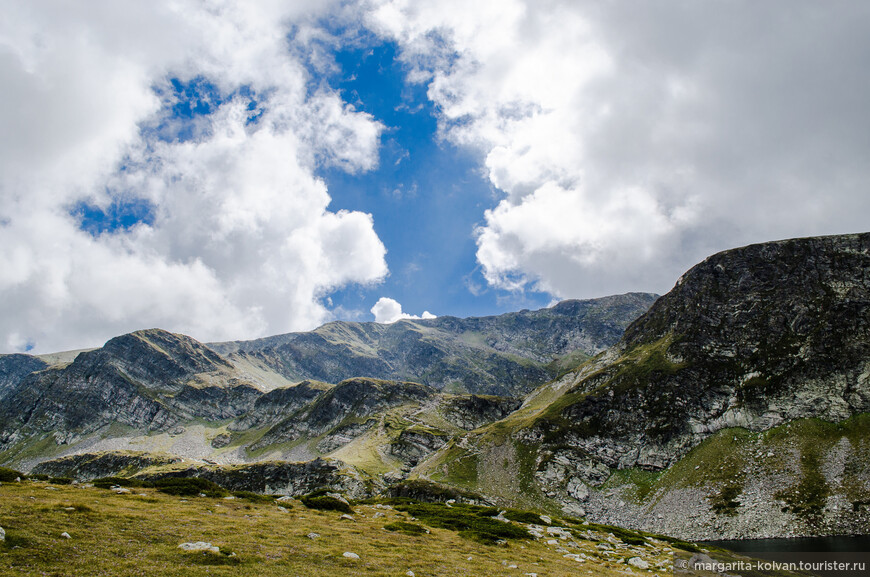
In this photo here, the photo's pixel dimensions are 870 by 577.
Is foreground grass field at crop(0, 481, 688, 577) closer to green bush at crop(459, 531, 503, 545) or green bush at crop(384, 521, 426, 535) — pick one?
green bush at crop(384, 521, 426, 535)

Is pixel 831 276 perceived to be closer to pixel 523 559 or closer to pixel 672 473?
pixel 672 473

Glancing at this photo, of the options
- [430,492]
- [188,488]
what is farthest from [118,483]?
[430,492]

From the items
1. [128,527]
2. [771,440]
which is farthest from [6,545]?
[771,440]

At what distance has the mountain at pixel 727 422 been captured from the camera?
3529 inches

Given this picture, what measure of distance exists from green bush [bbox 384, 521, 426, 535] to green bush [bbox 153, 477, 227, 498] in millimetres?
20382

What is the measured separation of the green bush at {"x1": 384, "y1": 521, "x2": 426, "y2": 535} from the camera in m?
37.6

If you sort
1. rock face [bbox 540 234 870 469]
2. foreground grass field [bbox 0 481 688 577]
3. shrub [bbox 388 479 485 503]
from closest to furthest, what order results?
foreground grass field [bbox 0 481 688 577] → shrub [bbox 388 479 485 503] → rock face [bbox 540 234 870 469]

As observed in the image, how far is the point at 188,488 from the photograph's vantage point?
4353 centimetres

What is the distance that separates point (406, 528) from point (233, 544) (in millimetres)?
18652

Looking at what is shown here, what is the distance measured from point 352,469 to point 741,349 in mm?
150829

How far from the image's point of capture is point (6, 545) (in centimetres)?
1806

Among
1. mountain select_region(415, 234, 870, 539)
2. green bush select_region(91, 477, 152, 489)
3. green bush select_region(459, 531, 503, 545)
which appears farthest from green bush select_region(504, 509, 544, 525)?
mountain select_region(415, 234, 870, 539)

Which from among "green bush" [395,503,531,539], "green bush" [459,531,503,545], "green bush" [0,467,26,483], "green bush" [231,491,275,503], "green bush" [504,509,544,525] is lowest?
"green bush" [504,509,544,525]

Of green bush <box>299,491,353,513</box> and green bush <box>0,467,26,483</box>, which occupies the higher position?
green bush <box>0,467,26,483</box>
